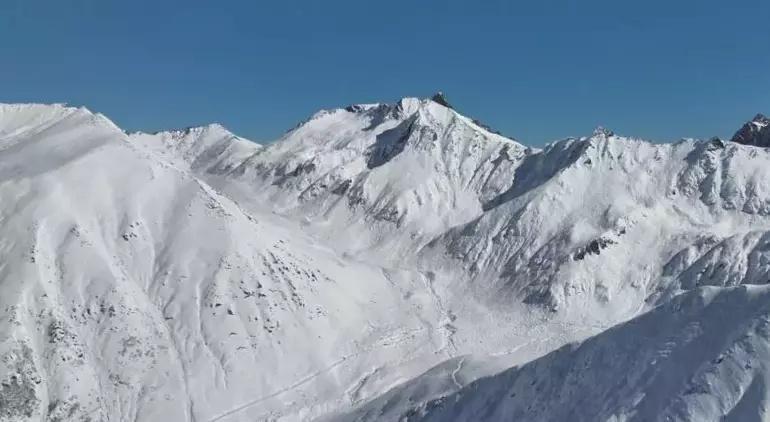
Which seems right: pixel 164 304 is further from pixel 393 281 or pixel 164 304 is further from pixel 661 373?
pixel 661 373

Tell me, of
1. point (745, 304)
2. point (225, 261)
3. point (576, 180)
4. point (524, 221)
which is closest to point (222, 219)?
point (225, 261)

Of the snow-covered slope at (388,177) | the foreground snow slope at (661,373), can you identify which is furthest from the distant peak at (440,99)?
the foreground snow slope at (661,373)

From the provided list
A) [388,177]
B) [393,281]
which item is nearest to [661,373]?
[393,281]

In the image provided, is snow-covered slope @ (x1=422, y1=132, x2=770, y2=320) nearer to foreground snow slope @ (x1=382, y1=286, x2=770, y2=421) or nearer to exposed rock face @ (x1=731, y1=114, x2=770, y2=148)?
exposed rock face @ (x1=731, y1=114, x2=770, y2=148)

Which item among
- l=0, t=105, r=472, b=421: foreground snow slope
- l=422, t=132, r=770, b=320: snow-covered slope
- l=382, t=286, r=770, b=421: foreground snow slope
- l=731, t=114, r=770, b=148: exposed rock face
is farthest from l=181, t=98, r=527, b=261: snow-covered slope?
l=382, t=286, r=770, b=421: foreground snow slope

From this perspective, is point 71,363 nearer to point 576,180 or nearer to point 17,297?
point 17,297
